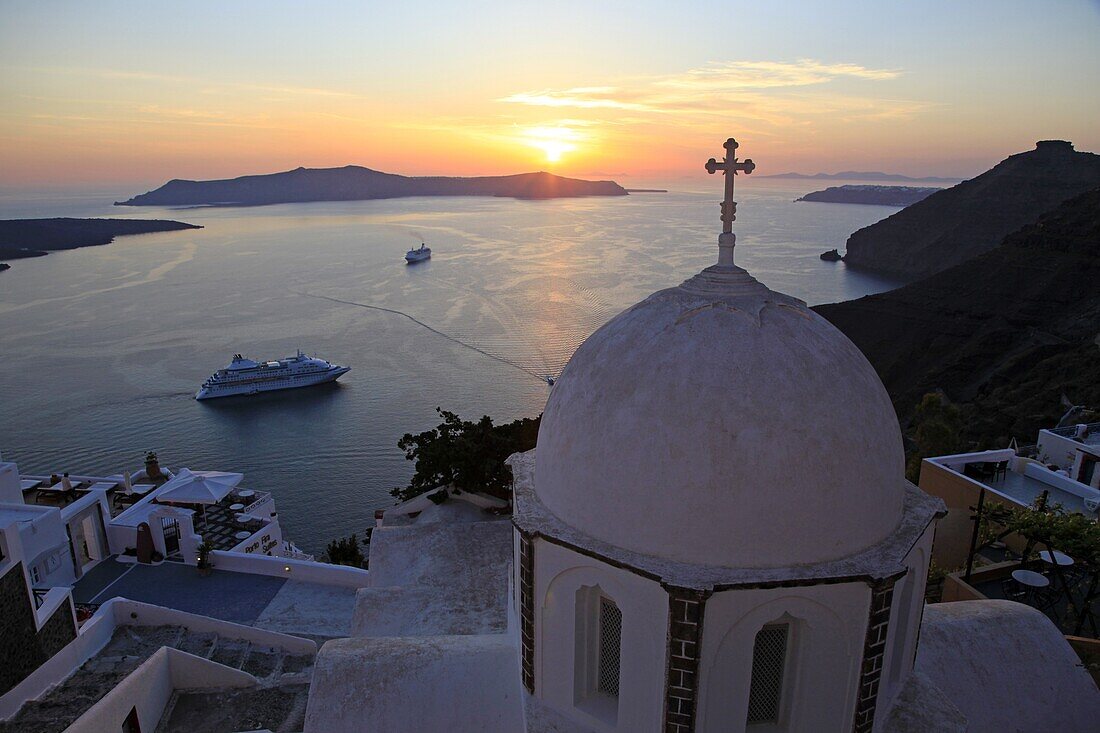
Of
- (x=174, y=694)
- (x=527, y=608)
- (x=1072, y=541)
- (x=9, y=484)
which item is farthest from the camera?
(x=9, y=484)

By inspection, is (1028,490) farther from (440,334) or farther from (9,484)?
(440,334)

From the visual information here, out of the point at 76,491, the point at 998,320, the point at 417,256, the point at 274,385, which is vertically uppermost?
the point at 417,256

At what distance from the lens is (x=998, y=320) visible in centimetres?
5250

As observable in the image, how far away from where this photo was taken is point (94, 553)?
1798cm

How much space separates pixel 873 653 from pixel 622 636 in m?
2.25

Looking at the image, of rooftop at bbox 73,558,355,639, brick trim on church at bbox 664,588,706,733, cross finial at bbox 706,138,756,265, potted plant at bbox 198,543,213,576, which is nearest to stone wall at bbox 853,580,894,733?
brick trim on church at bbox 664,588,706,733

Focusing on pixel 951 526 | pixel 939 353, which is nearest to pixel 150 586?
pixel 951 526

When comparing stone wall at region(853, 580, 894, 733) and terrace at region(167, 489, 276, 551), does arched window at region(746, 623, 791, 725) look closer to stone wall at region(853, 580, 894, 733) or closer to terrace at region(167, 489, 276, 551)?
stone wall at region(853, 580, 894, 733)

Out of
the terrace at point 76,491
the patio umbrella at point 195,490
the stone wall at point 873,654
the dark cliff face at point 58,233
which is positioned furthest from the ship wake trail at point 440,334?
the dark cliff face at point 58,233

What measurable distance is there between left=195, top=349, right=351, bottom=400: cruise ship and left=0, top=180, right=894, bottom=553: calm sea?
0.80 meters

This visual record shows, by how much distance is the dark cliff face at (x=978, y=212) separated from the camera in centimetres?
8100

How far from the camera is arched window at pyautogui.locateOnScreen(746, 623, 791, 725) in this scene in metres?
6.21

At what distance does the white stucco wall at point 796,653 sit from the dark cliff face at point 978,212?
89225 millimetres

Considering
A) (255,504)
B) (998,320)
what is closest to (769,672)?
(255,504)
